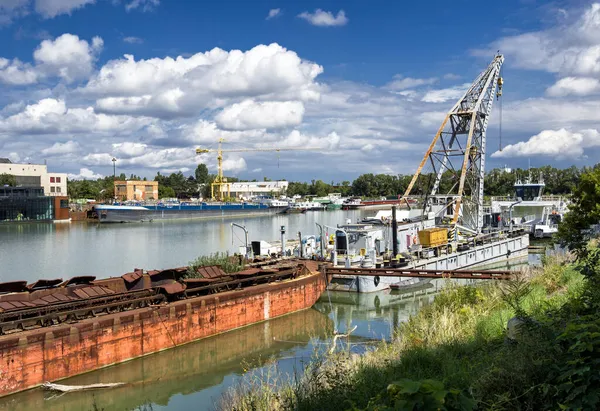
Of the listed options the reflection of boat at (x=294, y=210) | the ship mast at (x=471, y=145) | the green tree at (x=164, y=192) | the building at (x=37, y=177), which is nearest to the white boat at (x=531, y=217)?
the ship mast at (x=471, y=145)

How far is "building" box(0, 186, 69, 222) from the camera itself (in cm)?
9694

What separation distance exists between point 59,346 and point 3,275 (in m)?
26.2

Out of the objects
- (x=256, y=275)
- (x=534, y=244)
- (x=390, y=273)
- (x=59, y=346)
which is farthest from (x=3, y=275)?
(x=534, y=244)

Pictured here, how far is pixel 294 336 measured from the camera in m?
23.1

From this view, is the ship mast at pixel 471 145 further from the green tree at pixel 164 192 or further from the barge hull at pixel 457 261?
the green tree at pixel 164 192

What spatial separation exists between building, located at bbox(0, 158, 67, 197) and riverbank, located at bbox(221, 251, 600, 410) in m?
120

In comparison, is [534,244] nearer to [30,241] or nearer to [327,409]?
[327,409]

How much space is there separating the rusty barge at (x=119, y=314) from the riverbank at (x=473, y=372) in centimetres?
924

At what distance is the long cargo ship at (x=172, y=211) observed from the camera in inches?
4001

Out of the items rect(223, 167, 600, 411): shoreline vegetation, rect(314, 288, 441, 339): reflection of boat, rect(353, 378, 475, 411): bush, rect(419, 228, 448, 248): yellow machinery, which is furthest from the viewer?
rect(419, 228, 448, 248): yellow machinery

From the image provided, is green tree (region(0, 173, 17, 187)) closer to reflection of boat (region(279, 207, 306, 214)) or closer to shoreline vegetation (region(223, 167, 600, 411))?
reflection of boat (region(279, 207, 306, 214))

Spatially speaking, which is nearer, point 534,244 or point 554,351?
point 554,351

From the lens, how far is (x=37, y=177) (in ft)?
386

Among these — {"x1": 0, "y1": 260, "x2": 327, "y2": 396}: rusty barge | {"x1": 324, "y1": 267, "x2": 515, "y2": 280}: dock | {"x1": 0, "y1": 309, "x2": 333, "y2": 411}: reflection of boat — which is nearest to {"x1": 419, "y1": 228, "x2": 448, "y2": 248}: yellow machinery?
{"x1": 324, "y1": 267, "x2": 515, "y2": 280}: dock
